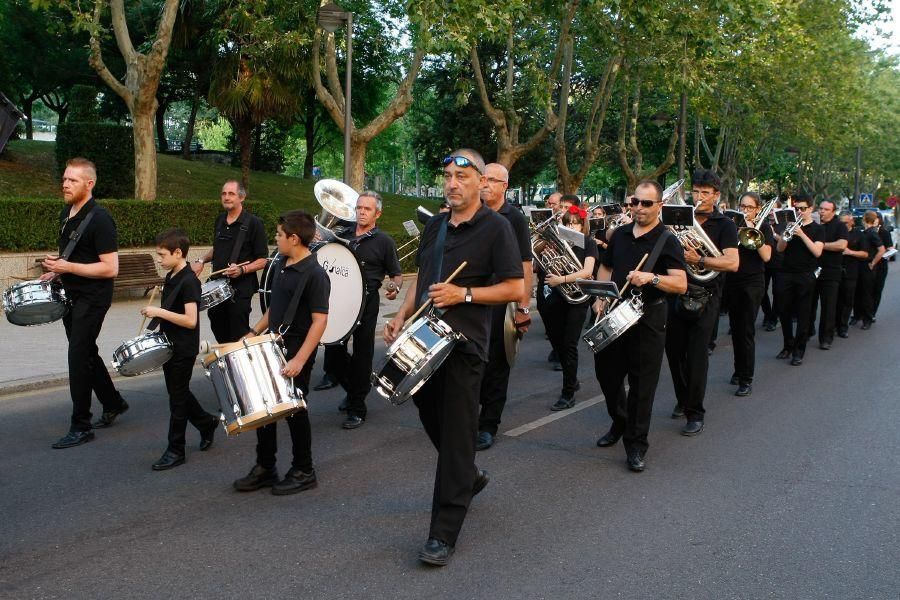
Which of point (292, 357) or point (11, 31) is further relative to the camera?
point (11, 31)

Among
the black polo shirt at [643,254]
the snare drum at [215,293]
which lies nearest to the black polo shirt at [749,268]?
the black polo shirt at [643,254]

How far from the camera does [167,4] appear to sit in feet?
49.1

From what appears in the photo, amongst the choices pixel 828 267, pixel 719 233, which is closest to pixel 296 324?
pixel 719 233

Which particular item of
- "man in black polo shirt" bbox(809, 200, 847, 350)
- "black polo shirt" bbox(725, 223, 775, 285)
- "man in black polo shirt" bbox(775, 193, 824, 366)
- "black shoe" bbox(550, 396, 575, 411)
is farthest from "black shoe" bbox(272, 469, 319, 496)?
"man in black polo shirt" bbox(809, 200, 847, 350)

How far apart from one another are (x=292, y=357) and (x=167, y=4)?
11.3m

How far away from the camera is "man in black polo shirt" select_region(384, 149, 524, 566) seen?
180 inches

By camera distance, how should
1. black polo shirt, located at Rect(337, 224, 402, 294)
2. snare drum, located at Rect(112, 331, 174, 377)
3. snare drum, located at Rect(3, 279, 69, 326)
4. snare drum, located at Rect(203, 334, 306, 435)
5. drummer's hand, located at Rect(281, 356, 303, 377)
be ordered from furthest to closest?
black polo shirt, located at Rect(337, 224, 402, 294) < snare drum, located at Rect(3, 279, 69, 326) < snare drum, located at Rect(112, 331, 174, 377) < drummer's hand, located at Rect(281, 356, 303, 377) < snare drum, located at Rect(203, 334, 306, 435)

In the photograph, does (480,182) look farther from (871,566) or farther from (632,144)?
(632,144)

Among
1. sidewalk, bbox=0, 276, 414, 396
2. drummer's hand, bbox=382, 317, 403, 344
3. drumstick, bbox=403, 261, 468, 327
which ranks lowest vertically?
sidewalk, bbox=0, 276, 414, 396

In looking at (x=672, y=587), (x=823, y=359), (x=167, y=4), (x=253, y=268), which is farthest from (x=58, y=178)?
Result: (x=672, y=587)

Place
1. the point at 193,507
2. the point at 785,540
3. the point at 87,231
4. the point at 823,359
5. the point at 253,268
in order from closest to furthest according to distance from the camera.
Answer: the point at 785,540, the point at 193,507, the point at 87,231, the point at 253,268, the point at 823,359

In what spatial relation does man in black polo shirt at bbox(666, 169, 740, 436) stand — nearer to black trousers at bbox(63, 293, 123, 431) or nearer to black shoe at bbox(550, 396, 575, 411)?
black shoe at bbox(550, 396, 575, 411)

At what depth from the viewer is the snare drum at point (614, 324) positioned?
6062mm

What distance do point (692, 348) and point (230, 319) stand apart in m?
3.76
